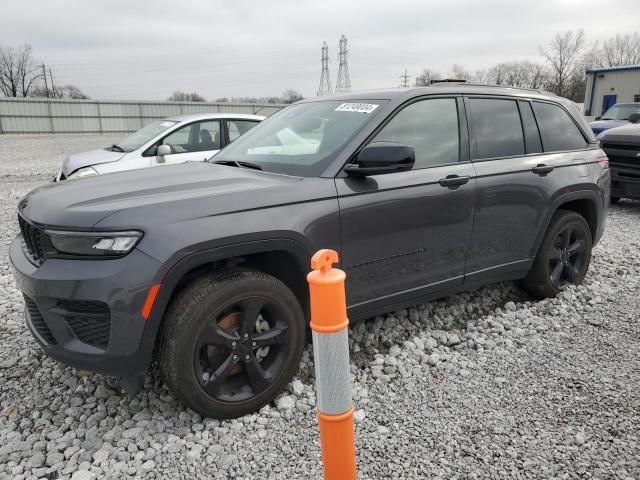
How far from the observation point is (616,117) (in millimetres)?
14852

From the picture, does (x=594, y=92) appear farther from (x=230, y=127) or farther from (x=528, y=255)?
(x=528, y=255)

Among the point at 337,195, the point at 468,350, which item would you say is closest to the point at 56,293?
the point at 337,195

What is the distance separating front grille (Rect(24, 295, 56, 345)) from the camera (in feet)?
8.66

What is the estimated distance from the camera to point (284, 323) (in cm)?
282

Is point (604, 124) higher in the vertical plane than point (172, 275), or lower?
higher

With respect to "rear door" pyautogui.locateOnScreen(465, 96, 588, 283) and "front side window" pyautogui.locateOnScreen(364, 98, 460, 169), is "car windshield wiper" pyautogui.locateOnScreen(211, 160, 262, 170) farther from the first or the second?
"rear door" pyautogui.locateOnScreen(465, 96, 588, 283)

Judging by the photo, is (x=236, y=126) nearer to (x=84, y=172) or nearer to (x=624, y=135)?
(x=84, y=172)

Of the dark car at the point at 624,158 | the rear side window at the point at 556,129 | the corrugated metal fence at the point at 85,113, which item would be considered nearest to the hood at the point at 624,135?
the dark car at the point at 624,158

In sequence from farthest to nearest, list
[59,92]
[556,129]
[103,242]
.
Result: [59,92] → [556,129] → [103,242]

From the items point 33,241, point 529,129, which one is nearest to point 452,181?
point 529,129

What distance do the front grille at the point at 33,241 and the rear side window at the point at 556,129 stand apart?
147 inches

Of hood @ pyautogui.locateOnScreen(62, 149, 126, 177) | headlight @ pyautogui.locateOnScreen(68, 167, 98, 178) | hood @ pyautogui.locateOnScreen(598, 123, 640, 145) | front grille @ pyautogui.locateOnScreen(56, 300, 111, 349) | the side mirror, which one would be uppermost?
the side mirror

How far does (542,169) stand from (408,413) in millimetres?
2315

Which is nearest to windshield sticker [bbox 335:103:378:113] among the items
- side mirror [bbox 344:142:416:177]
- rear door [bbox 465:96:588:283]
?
side mirror [bbox 344:142:416:177]
